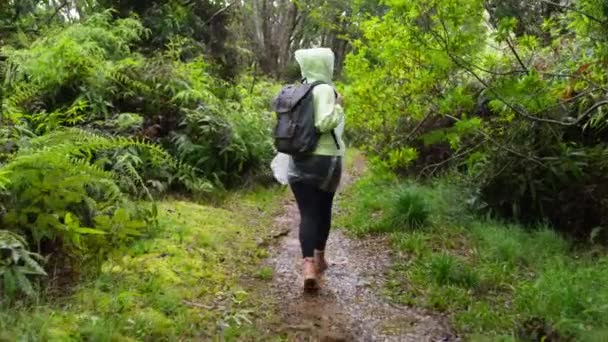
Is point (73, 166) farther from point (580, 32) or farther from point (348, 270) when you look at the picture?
point (580, 32)

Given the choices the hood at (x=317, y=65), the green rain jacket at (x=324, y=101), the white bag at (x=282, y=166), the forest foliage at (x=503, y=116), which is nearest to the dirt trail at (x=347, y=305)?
the white bag at (x=282, y=166)

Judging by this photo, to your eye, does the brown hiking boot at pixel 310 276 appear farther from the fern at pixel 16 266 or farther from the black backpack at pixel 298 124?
the fern at pixel 16 266

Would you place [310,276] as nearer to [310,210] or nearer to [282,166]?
[310,210]

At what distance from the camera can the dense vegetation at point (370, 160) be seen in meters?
4.17

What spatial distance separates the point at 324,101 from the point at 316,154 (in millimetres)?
456

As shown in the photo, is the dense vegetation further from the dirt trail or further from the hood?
the hood

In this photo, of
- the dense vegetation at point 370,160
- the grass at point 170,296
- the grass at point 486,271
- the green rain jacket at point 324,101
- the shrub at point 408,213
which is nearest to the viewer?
the grass at point 170,296

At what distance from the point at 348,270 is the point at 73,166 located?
295 centimetres

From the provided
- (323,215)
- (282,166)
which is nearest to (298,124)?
(282,166)

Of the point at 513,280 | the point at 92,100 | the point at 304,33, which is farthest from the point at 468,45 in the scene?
the point at 304,33

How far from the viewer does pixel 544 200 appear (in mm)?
7160

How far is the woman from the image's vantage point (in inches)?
198

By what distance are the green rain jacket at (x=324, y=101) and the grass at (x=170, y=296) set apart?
4.66 feet

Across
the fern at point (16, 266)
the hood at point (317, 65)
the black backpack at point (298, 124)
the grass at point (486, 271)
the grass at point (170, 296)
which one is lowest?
the grass at point (486, 271)
